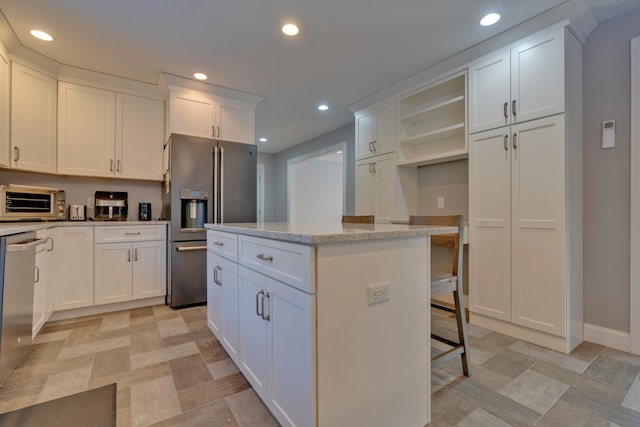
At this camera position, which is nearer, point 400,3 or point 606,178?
point 400,3

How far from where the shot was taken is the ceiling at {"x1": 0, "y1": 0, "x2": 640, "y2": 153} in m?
2.06

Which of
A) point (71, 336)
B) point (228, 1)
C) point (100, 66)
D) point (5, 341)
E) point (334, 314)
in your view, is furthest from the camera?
point (100, 66)

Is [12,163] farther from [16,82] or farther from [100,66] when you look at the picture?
[100,66]

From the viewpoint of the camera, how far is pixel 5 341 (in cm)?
159

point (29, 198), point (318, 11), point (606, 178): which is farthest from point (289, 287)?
point (29, 198)

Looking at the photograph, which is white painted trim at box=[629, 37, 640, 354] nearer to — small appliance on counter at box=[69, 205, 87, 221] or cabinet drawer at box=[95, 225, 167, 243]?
cabinet drawer at box=[95, 225, 167, 243]

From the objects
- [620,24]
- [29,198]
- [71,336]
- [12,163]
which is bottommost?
[71,336]

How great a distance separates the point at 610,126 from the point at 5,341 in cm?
416

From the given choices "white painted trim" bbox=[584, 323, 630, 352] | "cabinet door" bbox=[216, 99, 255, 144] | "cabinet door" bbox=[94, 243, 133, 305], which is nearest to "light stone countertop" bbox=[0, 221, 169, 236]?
"cabinet door" bbox=[94, 243, 133, 305]

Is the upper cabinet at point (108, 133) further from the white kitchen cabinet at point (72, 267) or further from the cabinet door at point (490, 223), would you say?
the cabinet door at point (490, 223)

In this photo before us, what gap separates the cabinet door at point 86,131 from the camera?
9.66 feet

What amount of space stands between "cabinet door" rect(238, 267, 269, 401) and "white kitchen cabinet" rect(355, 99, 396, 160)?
8.15 ft

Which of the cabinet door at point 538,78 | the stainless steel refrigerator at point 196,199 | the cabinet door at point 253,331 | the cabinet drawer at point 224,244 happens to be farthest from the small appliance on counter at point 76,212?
the cabinet door at point 538,78

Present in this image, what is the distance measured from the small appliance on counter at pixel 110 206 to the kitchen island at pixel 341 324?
249cm
